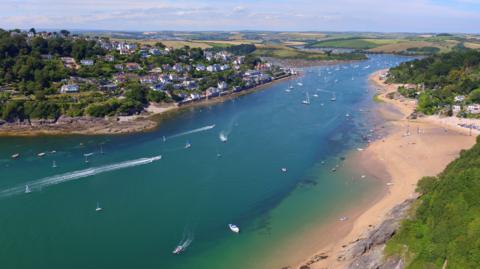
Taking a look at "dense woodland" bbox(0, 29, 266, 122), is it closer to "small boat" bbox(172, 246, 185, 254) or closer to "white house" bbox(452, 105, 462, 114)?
"small boat" bbox(172, 246, 185, 254)

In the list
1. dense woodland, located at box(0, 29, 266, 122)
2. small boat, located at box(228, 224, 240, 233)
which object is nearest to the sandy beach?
small boat, located at box(228, 224, 240, 233)

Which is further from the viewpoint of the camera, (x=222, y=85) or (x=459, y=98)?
(x=222, y=85)

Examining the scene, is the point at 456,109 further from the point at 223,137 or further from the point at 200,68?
the point at 200,68

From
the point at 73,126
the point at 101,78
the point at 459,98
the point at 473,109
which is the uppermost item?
the point at 101,78

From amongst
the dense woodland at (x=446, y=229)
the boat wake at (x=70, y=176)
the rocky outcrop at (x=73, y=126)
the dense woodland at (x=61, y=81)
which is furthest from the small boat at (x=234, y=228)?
the dense woodland at (x=61, y=81)

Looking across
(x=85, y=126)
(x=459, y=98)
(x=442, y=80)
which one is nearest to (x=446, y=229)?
(x=85, y=126)

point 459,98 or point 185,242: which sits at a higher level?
point 459,98
